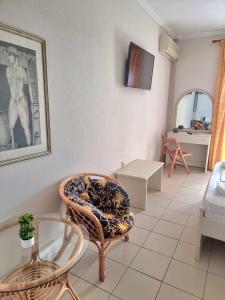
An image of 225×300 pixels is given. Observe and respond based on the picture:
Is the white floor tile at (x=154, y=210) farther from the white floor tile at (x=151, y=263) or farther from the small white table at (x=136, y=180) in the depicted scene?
the white floor tile at (x=151, y=263)

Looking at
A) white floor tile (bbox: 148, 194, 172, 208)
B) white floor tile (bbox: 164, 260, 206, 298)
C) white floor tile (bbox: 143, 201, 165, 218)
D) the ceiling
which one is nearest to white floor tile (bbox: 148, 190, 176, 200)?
white floor tile (bbox: 148, 194, 172, 208)

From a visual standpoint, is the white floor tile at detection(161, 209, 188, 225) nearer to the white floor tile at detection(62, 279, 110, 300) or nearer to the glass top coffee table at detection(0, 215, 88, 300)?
the white floor tile at detection(62, 279, 110, 300)

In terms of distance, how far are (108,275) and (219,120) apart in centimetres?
368

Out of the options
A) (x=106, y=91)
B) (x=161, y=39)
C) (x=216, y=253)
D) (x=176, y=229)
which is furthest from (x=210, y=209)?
(x=161, y=39)

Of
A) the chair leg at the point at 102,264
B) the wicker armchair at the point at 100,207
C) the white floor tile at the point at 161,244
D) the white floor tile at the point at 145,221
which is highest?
the wicker armchair at the point at 100,207

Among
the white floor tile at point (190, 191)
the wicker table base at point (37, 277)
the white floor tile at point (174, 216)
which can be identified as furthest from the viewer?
the white floor tile at point (190, 191)

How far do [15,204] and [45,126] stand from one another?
25.4 inches

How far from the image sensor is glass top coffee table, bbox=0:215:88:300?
1.26 meters

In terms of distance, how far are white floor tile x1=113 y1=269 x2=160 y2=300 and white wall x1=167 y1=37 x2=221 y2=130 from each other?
12.6ft

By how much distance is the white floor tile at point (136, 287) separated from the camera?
160 centimetres

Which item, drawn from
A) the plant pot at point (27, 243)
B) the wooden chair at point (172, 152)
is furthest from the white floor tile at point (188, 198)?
the plant pot at point (27, 243)

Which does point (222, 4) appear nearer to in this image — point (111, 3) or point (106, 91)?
point (111, 3)

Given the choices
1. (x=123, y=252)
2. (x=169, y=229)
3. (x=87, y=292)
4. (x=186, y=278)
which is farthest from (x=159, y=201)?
(x=87, y=292)

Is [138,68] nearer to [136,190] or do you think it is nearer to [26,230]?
[136,190]
